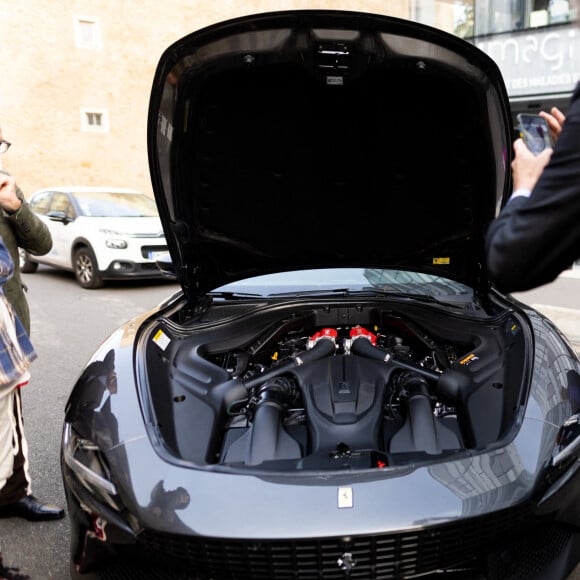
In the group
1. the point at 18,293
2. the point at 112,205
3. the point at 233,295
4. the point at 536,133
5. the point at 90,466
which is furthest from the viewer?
the point at 112,205

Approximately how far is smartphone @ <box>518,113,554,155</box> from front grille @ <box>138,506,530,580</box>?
41.5 inches

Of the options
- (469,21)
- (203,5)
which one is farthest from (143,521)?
(203,5)

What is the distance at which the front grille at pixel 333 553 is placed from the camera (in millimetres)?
1595

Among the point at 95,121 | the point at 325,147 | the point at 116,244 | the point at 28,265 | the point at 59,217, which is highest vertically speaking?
the point at 325,147

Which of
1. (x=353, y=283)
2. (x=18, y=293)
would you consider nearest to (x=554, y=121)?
(x=353, y=283)

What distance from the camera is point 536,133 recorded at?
173cm

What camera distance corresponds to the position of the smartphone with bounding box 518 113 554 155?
1.60 m

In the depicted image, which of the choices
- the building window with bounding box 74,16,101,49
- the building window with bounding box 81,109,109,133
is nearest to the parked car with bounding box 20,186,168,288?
the building window with bounding box 81,109,109,133

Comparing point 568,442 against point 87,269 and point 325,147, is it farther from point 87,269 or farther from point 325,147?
point 87,269

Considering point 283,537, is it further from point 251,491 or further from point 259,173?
point 259,173

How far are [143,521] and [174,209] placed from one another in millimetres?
1573

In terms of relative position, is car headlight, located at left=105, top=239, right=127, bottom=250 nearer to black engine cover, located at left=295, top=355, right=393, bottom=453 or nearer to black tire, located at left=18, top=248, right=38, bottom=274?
black tire, located at left=18, top=248, right=38, bottom=274

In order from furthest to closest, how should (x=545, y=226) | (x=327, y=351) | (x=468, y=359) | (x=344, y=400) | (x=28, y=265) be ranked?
(x=28, y=265) < (x=327, y=351) < (x=468, y=359) < (x=344, y=400) < (x=545, y=226)

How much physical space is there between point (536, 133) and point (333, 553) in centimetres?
135
